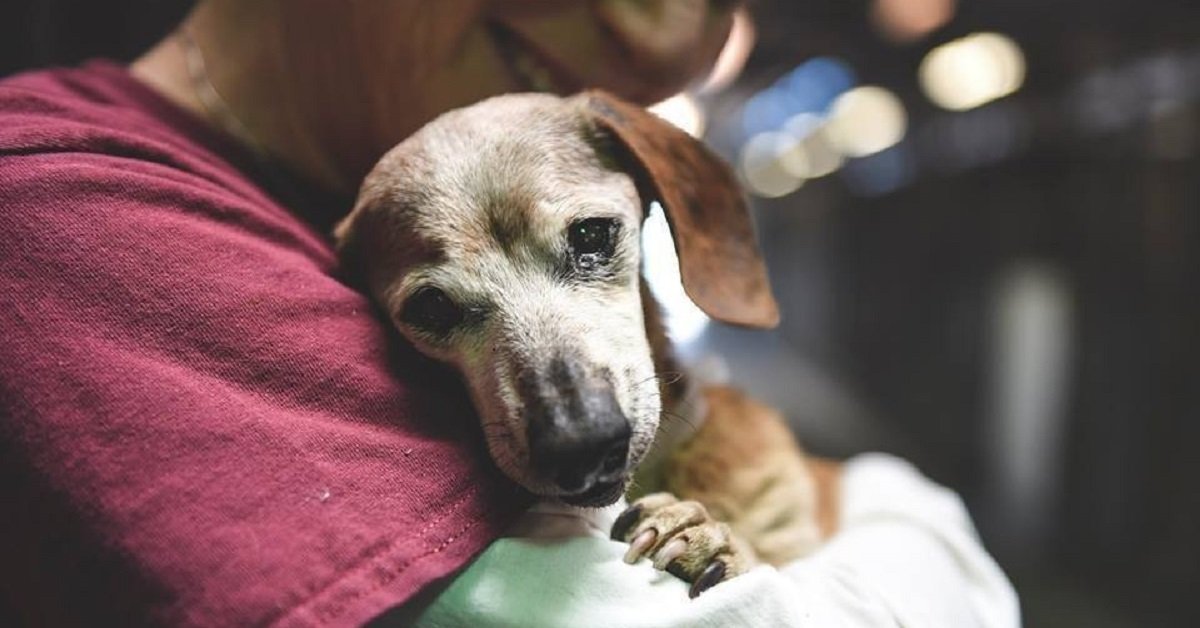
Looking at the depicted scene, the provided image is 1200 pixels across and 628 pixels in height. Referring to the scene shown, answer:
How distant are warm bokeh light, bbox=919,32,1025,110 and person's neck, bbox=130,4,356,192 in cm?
478

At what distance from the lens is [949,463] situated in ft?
24.4

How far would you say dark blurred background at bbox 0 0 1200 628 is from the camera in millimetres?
4484

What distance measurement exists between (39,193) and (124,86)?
404 mm

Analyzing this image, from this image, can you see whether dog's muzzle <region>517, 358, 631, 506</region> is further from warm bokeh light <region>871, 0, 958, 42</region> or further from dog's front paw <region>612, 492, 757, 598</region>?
warm bokeh light <region>871, 0, 958, 42</region>

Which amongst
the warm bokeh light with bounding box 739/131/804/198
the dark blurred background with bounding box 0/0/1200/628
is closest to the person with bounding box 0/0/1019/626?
the dark blurred background with bounding box 0/0/1200/628

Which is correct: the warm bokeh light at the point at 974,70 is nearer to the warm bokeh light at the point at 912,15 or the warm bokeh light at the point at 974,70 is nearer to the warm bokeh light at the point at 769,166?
the warm bokeh light at the point at 912,15

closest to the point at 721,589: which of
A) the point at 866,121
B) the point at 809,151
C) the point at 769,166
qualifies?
the point at 866,121

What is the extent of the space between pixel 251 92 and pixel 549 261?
47cm

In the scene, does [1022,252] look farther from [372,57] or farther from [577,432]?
[577,432]

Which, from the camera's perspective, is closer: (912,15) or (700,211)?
(700,211)

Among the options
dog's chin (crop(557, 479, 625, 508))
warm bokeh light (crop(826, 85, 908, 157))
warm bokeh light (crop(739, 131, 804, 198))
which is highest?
dog's chin (crop(557, 479, 625, 508))

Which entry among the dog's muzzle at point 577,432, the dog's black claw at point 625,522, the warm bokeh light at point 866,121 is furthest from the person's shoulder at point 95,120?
the warm bokeh light at point 866,121

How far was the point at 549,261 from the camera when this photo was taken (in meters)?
1.13

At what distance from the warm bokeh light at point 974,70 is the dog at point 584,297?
4617 mm
